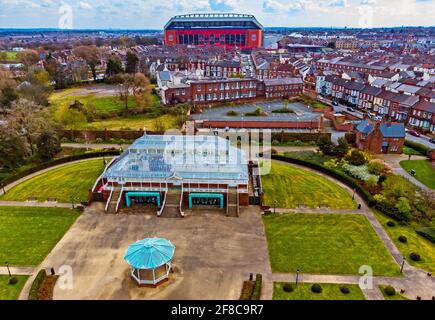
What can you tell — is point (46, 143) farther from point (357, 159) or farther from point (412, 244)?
point (412, 244)

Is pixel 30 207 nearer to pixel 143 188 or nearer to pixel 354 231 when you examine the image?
pixel 143 188

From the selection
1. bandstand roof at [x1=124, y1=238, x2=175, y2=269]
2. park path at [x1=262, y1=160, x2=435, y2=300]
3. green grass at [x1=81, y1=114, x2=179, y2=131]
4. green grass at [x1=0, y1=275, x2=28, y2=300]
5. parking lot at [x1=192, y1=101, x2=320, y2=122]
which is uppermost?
parking lot at [x1=192, y1=101, x2=320, y2=122]

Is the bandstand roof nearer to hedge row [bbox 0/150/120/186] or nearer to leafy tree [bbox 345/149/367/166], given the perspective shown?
hedge row [bbox 0/150/120/186]

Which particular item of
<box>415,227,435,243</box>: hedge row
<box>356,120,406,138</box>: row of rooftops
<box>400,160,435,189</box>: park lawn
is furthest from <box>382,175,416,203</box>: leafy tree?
<box>356,120,406,138</box>: row of rooftops

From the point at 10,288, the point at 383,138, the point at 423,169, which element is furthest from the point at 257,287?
the point at 383,138

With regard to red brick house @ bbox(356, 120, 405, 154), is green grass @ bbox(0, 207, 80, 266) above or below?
below

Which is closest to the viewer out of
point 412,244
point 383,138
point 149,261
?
point 149,261

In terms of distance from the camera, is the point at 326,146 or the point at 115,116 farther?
the point at 115,116
